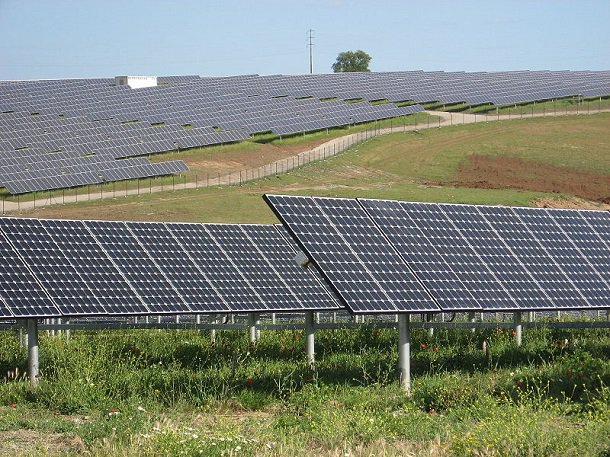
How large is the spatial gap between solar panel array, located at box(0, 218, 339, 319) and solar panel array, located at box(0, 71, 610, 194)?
3676cm

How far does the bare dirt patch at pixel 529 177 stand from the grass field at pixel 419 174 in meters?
0.18

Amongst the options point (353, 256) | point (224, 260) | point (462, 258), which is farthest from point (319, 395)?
point (224, 260)

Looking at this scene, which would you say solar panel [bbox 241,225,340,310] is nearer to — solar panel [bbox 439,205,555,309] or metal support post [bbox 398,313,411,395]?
solar panel [bbox 439,205,555,309]

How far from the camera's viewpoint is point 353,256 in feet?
66.2

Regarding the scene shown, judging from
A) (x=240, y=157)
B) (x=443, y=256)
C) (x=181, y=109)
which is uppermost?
(x=181, y=109)

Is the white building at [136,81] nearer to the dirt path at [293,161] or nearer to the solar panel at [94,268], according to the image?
the dirt path at [293,161]

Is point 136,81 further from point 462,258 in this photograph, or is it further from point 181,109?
point 462,258

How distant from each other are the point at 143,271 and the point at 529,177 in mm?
49816

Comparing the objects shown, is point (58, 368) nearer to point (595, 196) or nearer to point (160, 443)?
point (160, 443)

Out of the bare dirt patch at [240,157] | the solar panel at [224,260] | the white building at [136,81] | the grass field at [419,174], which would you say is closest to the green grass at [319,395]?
the solar panel at [224,260]

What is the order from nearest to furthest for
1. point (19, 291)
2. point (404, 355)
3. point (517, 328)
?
point (404, 355) < point (19, 291) < point (517, 328)

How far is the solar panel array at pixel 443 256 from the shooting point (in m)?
19.8

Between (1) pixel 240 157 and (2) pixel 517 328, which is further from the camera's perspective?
(1) pixel 240 157

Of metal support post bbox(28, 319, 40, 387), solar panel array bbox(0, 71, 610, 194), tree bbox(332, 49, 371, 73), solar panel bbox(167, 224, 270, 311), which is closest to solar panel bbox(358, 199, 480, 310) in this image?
solar panel bbox(167, 224, 270, 311)
